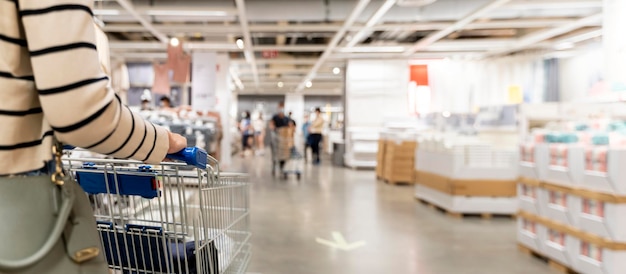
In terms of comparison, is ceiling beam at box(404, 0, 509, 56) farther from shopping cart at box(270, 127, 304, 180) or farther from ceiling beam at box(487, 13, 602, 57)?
shopping cart at box(270, 127, 304, 180)

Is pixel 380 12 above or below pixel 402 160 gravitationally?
above

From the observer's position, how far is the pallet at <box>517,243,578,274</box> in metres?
3.83

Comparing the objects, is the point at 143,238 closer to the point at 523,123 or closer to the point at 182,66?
the point at 523,123

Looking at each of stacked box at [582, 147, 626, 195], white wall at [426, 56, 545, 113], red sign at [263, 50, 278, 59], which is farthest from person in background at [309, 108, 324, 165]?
stacked box at [582, 147, 626, 195]

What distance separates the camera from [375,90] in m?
13.9

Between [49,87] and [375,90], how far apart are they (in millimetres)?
13327

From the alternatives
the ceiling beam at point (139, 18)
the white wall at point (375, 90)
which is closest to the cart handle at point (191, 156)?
the ceiling beam at point (139, 18)

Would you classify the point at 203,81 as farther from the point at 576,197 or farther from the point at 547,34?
the point at 576,197

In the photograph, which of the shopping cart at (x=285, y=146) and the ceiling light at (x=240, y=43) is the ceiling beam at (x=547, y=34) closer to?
the shopping cart at (x=285, y=146)

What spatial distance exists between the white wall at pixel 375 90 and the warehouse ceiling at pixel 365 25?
0.55 m

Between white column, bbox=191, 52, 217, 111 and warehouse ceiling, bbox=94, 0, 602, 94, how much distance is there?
30 centimetres

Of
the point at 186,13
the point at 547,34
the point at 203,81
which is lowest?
the point at 203,81

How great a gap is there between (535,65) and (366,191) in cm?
626

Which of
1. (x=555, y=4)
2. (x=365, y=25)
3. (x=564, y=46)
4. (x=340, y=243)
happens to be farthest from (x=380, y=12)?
(x=564, y=46)
